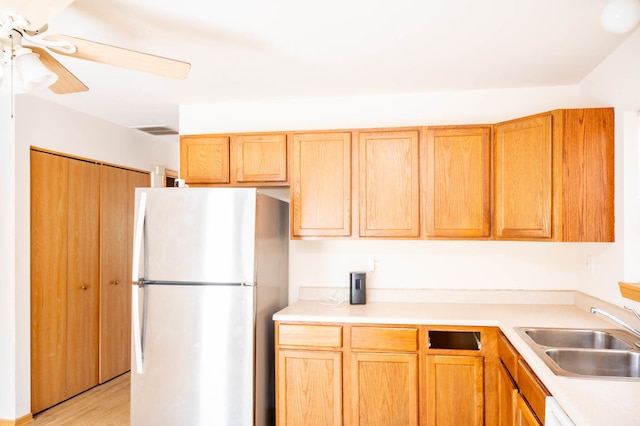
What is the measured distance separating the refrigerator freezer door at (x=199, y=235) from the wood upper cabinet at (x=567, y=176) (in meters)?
1.62

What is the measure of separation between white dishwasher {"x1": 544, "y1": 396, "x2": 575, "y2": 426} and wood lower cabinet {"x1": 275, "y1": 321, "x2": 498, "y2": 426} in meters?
0.96

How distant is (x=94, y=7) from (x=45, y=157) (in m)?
1.86

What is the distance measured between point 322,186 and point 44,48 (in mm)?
1731

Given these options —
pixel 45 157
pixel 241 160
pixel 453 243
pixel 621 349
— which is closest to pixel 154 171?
pixel 45 157

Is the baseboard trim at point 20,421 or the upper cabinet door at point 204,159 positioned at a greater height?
the upper cabinet door at point 204,159

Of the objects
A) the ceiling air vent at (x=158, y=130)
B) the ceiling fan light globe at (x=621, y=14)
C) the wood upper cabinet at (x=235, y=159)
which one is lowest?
the wood upper cabinet at (x=235, y=159)

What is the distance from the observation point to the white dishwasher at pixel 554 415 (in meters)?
1.37

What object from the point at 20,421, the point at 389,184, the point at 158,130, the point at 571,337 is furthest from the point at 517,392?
the point at 158,130

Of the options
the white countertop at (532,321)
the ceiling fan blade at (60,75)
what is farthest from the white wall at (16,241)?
the white countertop at (532,321)

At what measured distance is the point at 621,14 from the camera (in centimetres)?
164

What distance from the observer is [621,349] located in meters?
1.97

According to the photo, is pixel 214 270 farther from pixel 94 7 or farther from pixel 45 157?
pixel 45 157

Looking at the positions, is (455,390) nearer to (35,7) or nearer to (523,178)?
(523,178)

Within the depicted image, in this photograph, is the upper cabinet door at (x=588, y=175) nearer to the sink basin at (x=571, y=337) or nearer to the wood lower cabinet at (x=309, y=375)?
the sink basin at (x=571, y=337)
